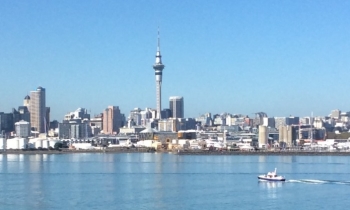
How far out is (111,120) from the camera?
74.5m

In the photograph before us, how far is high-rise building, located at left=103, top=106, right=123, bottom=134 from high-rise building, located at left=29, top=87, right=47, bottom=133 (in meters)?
5.96

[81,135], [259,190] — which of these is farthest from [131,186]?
[81,135]

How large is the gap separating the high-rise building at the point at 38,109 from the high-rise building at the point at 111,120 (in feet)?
19.6

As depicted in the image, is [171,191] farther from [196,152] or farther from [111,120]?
[111,120]

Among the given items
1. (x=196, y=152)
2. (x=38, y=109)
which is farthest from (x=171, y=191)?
(x=38, y=109)

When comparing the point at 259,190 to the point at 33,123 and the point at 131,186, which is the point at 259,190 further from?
the point at 33,123

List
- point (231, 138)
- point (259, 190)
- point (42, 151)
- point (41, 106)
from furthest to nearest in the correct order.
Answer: point (41, 106) < point (231, 138) < point (42, 151) < point (259, 190)

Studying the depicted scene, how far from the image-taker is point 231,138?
Answer: 197ft

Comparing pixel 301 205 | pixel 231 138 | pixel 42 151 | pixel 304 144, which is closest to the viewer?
pixel 301 205

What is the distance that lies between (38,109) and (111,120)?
7.08m

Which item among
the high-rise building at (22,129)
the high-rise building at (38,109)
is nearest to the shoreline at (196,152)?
the high-rise building at (22,129)

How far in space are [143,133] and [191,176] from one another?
39126mm

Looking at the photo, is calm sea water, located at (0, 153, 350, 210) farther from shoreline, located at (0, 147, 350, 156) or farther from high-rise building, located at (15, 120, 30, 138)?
high-rise building, located at (15, 120, 30, 138)

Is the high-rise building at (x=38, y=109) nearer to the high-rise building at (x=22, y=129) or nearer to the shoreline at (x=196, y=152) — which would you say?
the high-rise building at (x=22, y=129)
